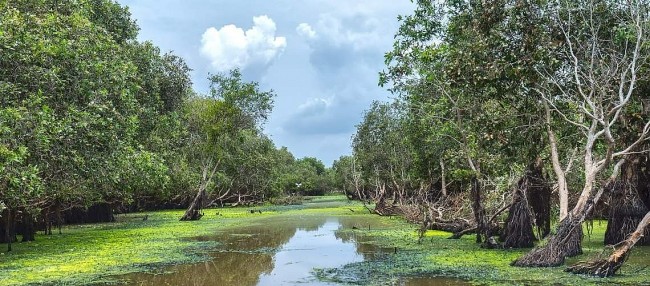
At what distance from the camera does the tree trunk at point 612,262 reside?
11.6 meters

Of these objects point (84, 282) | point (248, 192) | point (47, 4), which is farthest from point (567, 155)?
point (248, 192)

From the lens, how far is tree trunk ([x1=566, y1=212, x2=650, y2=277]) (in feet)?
38.0

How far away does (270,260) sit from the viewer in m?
17.3

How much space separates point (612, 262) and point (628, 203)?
18.4 ft

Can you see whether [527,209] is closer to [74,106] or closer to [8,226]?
[74,106]

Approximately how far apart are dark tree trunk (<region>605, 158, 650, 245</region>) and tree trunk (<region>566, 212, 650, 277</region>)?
5.01 metres

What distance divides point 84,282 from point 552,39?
13.2 m

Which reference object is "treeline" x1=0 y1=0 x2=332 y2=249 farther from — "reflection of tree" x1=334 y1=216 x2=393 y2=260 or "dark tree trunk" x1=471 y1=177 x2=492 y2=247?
"dark tree trunk" x1=471 y1=177 x2=492 y2=247

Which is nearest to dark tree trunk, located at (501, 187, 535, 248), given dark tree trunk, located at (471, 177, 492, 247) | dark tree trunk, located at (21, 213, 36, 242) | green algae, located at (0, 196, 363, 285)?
dark tree trunk, located at (471, 177, 492, 247)

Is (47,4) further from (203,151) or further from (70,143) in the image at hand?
(203,151)

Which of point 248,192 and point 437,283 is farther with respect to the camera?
point 248,192

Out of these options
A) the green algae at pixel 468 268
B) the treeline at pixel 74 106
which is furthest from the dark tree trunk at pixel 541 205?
the treeline at pixel 74 106

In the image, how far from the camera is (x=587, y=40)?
1451 centimetres

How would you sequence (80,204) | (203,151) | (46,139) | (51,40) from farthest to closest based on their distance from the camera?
(203,151) → (80,204) → (51,40) → (46,139)
